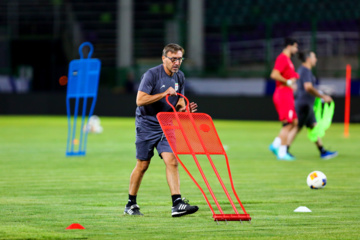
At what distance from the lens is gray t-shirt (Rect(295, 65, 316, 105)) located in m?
14.3

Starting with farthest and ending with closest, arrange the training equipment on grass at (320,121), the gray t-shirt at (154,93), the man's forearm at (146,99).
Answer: the training equipment on grass at (320,121) → the gray t-shirt at (154,93) → the man's forearm at (146,99)

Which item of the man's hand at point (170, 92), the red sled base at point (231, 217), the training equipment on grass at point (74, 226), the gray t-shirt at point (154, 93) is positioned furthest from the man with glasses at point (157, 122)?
the training equipment on grass at point (74, 226)

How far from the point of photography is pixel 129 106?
1248 inches

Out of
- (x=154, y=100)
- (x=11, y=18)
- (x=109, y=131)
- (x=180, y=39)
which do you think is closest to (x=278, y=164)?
(x=154, y=100)

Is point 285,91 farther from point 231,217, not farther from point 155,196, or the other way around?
point 231,217

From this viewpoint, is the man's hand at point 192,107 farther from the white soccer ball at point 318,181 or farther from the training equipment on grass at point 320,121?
the training equipment on grass at point 320,121

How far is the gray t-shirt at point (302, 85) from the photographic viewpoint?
14.3m

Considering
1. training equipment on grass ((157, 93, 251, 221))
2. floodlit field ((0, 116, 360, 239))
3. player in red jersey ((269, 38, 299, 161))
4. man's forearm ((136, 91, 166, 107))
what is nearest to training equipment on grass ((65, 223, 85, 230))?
floodlit field ((0, 116, 360, 239))

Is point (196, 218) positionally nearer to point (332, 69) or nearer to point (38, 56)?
point (332, 69)

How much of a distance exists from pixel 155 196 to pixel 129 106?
2256cm

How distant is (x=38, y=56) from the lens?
33.9 metres

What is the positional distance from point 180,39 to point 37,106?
23.8 feet

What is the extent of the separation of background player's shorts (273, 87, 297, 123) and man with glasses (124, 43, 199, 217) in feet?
20.9

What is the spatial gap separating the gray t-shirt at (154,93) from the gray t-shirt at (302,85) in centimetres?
689
